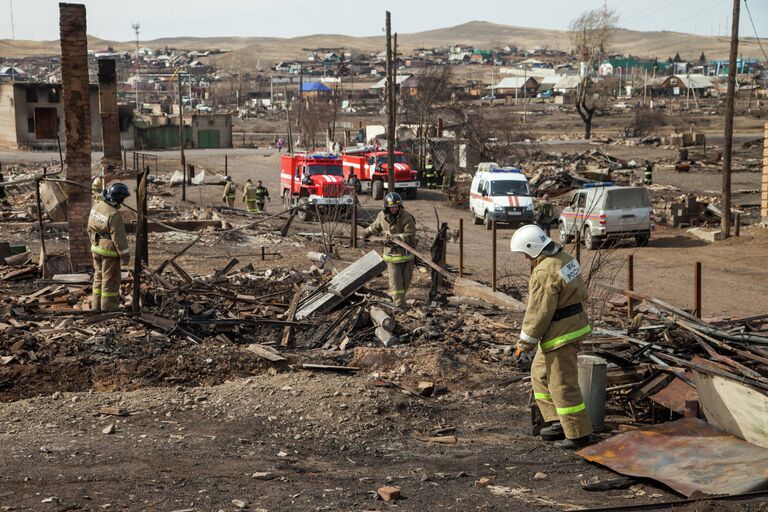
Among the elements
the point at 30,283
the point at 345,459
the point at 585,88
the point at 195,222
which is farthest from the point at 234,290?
the point at 585,88

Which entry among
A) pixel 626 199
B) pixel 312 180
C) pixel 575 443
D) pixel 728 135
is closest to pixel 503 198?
pixel 626 199

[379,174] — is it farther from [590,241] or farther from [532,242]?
[532,242]

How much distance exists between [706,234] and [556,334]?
67.8ft

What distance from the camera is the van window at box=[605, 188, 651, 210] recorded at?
25.0 m

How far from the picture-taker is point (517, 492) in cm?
697

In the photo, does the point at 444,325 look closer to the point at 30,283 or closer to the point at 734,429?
the point at 734,429

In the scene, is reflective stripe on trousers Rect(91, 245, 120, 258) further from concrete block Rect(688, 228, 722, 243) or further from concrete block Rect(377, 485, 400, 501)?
concrete block Rect(688, 228, 722, 243)

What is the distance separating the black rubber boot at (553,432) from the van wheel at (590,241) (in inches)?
670

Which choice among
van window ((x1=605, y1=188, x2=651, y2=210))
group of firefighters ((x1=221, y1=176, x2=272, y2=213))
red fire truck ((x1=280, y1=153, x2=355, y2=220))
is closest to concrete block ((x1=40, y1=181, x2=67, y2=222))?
red fire truck ((x1=280, y1=153, x2=355, y2=220))

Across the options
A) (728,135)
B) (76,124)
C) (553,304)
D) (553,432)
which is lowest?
(553,432)

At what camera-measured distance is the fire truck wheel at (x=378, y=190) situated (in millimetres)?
37906

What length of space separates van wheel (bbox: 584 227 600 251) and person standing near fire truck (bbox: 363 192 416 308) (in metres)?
11.6

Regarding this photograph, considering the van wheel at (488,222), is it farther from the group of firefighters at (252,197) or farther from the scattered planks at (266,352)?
the scattered planks at (266,352)

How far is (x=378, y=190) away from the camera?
3800cm
